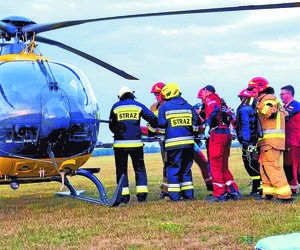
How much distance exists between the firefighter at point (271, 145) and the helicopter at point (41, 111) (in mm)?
2380

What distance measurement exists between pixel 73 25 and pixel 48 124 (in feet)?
5.50

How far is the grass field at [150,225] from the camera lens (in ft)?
16.9

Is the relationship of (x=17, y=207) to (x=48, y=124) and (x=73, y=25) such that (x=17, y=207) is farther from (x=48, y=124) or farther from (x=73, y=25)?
(x=73, y=25)

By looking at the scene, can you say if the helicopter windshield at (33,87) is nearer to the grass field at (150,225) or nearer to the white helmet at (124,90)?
the white helmet at (124,90)

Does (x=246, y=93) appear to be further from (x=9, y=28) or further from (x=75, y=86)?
(x=9, y=28)

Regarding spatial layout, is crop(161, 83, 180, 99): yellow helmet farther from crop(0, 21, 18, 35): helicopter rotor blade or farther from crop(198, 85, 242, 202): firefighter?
crop(0, 21, 18, 35): helicopter rotor blade

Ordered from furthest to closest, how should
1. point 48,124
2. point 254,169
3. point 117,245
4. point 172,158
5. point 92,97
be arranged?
1. point 254,169
2. point 172,158
3. point 92,97
4. point 48,124
5. point 117,245

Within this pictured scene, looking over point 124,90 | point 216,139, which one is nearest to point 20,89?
point 124,90

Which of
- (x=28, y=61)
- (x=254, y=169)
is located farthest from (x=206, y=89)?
(x=28, y=61)

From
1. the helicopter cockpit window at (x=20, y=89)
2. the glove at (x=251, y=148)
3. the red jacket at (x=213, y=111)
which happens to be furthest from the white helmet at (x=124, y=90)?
the glove at (x=251, y=148)

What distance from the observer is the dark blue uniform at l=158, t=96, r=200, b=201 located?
8.20m

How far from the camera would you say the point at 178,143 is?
8203 mm

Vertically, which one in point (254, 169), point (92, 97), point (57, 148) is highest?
point (92, 97)

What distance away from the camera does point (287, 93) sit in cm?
932
